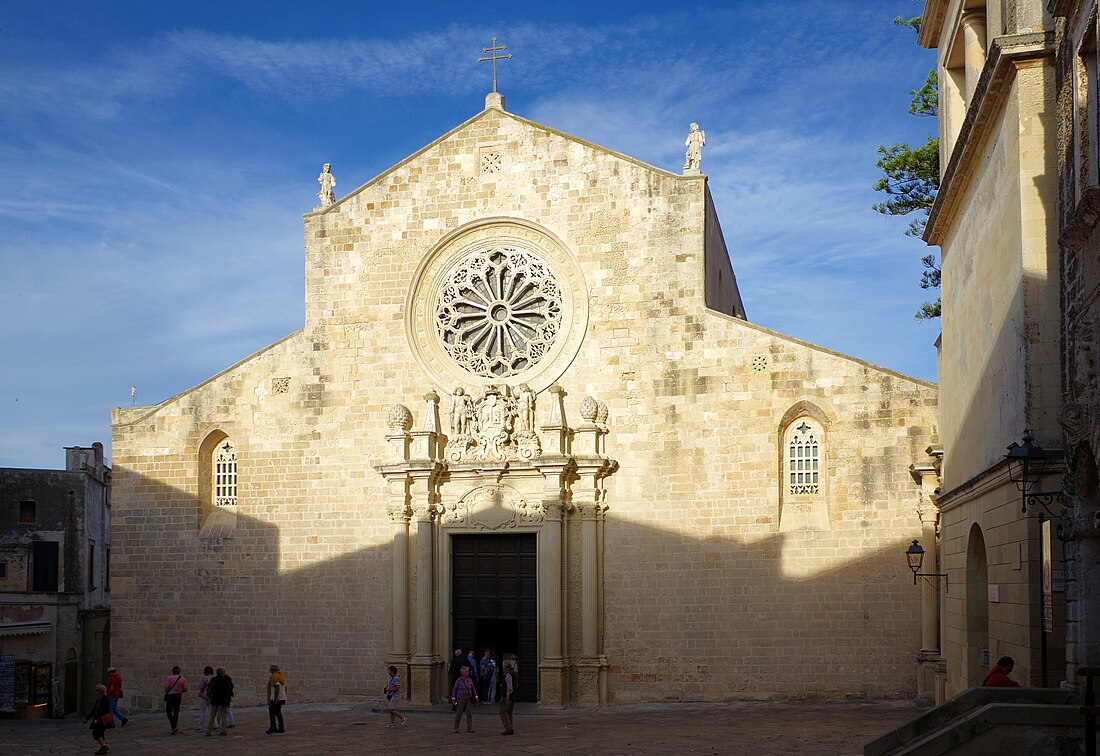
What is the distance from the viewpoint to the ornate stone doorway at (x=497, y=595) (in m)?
22.1

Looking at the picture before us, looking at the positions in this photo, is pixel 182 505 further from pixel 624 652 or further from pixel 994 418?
pixel 994 418

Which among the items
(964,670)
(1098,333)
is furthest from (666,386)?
(1098,333)

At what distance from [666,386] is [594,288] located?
2368 millimetres

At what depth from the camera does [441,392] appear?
23109mm

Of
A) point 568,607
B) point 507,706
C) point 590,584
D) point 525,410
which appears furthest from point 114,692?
point 525,410

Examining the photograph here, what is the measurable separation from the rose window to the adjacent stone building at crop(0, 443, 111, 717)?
56.4ft

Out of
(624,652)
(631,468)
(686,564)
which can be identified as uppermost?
(631,468)

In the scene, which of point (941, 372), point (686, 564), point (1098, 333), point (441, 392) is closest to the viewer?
point (1098, 333)

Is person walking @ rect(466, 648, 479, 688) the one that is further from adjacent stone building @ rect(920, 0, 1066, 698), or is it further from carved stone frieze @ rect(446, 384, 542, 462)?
adjacent stone building @ rect(920, 0, 1066, 698)

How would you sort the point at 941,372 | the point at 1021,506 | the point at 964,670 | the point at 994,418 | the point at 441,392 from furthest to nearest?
the point at 441,392
the point at 941,372
the point at 964,670
the point at 994,418
the point at 1021,506

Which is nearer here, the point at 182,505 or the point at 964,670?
the point at 964,670

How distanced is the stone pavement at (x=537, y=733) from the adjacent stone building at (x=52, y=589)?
11.8m

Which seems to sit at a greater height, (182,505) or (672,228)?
(672,228)

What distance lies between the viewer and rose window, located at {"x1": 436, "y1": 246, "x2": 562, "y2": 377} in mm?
23031
